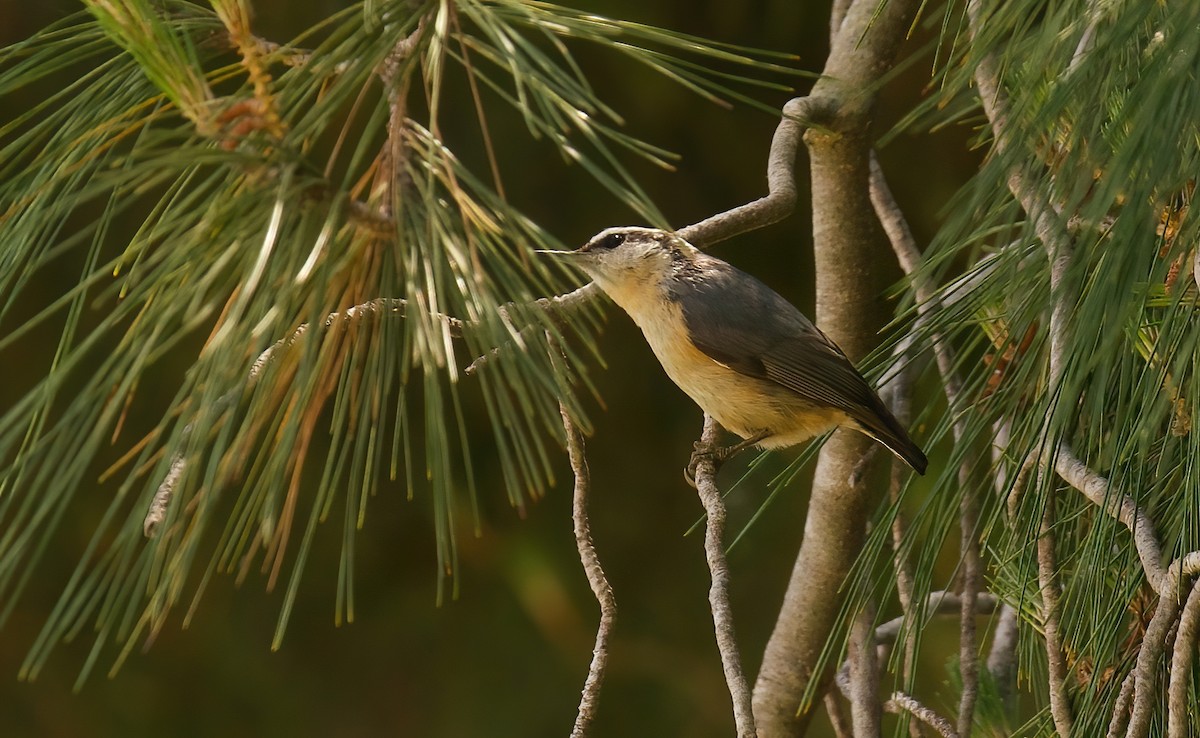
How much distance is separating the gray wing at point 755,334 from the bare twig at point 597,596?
Result: 0.40 m

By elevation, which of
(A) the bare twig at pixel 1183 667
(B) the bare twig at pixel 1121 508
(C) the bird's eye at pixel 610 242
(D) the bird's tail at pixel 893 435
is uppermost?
(C) the bird's eye at pixel 610 242

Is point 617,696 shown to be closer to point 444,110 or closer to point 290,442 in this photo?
point 444,110

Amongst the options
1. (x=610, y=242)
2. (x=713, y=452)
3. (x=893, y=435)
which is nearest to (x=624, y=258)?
(x=610, y=242)

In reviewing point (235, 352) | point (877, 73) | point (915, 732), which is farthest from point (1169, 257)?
point (915, 732)

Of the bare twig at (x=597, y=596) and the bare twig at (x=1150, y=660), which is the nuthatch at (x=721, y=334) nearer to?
the bare twig at (x=597, y=596)

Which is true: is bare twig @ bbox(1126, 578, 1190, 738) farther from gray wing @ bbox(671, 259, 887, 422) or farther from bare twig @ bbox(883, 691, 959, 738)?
gray wing @ bbox(671, 259, 887, 422)

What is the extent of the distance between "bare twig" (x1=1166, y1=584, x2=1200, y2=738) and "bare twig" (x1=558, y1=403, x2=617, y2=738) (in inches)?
17.6

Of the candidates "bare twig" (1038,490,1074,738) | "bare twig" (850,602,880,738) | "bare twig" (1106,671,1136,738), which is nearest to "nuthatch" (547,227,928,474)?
"bare twig" (850,602,880,738)

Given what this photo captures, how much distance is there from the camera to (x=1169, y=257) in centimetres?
70

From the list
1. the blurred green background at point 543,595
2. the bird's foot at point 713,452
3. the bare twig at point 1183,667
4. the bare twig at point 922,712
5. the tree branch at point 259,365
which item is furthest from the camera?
the blurred green background at point 543,595

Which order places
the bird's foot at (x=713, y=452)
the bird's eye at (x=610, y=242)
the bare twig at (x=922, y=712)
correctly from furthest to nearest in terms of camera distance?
the bird's eye at (x=610, y=242) → the bird's foot at (x=713, y=452) → the bare twig at (x=922, y=712)

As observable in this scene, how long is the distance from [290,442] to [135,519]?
9 centimetres

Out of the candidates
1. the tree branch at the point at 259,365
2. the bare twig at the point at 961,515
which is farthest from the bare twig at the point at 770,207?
the tree branch at the point at 259,365

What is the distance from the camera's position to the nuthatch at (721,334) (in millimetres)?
1601
